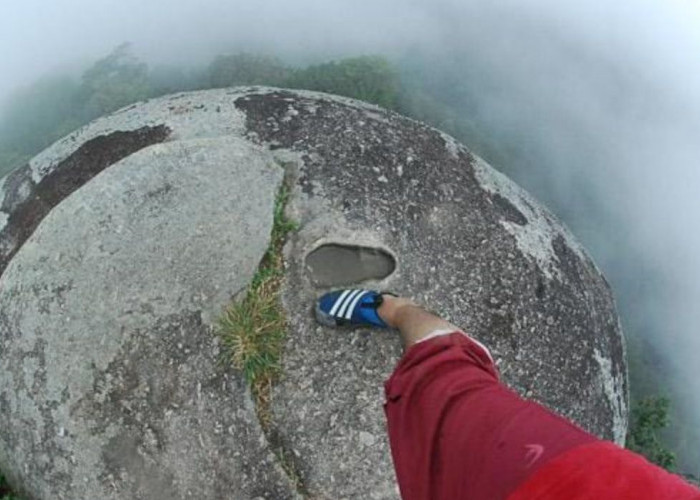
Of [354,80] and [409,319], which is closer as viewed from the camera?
[409,319]

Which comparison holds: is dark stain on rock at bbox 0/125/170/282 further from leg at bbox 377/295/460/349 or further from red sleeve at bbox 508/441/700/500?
red sleeve at bbox 508/441/700/500

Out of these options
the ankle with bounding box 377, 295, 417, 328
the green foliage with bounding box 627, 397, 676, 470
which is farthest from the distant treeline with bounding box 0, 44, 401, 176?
the ankle with bounding box 377, 295, 417, 328

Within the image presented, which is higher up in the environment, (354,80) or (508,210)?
(508,210)

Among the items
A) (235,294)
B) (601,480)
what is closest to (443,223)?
(235,294)

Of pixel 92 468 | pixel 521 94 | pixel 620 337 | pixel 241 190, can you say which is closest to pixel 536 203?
pixel 620 337

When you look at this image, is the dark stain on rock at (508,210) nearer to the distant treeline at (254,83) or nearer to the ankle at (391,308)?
the ankle at (391,308)

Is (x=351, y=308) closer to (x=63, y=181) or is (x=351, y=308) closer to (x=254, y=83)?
(x=63, y=181)

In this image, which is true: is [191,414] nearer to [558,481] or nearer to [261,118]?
[261,118]

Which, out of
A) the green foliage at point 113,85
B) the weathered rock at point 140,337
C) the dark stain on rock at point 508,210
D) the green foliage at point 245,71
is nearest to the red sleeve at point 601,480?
the weathered rock at point 140,337
